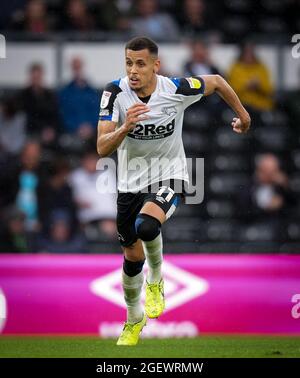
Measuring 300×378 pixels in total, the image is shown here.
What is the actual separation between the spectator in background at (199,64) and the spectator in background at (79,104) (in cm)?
133

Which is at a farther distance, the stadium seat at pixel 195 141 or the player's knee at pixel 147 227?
the stadium seat at pixel 195 141

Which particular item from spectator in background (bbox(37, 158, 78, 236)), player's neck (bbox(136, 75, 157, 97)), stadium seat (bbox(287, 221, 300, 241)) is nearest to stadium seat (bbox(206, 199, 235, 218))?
stadium seat (bbox(287, 221, 300, 241))

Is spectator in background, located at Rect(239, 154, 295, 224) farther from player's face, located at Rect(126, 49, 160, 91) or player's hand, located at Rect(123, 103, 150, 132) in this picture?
player's hand, located at Rect(123, 103, 150, 132)

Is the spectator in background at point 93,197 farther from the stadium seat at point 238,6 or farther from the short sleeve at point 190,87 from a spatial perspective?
the short sleeve at point 190,87

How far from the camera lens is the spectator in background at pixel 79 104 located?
14484mm

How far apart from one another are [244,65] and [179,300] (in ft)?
13.8

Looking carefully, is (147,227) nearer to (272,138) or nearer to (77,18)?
(272,138)

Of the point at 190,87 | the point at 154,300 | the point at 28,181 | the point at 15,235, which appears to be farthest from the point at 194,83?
the point at 28,181

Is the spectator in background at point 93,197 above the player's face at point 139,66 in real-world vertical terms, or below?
below

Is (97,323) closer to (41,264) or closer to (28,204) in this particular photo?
(41,264)

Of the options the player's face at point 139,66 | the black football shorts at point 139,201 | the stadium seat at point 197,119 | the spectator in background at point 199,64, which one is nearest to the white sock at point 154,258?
the black football shorts at point 139,201

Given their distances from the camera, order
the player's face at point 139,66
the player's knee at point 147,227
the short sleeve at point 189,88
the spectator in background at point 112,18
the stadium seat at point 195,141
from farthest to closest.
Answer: the spectator in background at point 112,18, the stadium seat at point 195,141, the short sleeve at point 189,88, the player's face at point 139,66, the player's knee at point 147,227

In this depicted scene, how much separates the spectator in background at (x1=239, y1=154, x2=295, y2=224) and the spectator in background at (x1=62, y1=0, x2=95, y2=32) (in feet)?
11.0

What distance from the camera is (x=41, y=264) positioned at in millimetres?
12375
